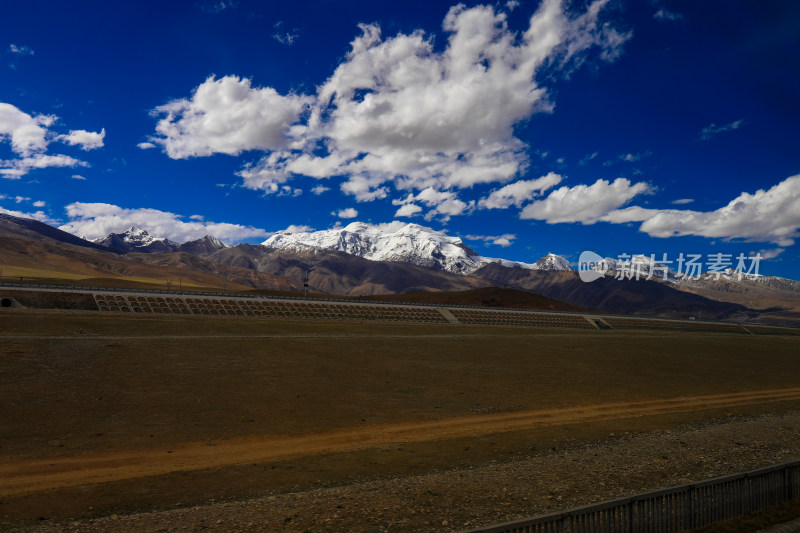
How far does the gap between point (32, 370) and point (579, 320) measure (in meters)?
122

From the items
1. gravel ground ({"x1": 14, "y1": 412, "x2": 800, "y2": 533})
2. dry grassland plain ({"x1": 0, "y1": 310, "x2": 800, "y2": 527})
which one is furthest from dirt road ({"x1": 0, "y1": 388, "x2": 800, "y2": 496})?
gravel ground ({"x1": 14, "y1": 412, "x2": 800, "y2": 533})

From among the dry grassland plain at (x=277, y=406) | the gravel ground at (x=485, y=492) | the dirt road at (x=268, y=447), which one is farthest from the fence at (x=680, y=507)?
the dirt road at (x=268, y=447)

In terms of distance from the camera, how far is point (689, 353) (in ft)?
207

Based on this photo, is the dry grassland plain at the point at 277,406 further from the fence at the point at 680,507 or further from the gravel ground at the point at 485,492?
the fence at the point at 680,507

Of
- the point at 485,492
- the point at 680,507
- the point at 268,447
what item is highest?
the point at 680,507

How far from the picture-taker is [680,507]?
11742mm

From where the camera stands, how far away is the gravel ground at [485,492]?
12352mm

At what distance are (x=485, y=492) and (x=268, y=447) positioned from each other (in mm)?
10391

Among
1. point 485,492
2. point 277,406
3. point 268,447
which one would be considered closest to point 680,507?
point 485,492

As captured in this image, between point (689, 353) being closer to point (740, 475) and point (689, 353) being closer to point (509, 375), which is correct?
point (509, 375)

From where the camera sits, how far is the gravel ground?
40.5ft

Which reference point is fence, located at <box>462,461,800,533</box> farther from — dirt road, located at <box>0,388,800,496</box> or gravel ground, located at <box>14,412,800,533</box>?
dirt road, located at <box>0,388,800,496</box>

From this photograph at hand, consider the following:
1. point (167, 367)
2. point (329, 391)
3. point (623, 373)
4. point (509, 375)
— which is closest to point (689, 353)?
point (623, 373)

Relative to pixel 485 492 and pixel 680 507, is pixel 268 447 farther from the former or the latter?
pixel 680 507
